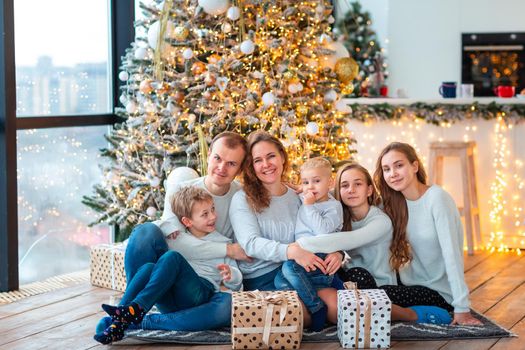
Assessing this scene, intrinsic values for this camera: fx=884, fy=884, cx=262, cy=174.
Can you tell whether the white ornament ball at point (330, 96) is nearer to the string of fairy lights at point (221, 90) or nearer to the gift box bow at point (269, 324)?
the string of fairy lights at point (221, 90)

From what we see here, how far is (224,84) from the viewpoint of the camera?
466 cm

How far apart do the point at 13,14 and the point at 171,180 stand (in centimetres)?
125

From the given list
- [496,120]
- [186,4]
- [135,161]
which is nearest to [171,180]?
[135,161]

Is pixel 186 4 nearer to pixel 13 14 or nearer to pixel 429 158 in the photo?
pixel 13 14

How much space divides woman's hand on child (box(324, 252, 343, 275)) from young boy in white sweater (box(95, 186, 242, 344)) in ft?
1.27

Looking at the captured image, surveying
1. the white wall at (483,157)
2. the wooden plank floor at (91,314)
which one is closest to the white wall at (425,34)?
the white wall at (483,157)

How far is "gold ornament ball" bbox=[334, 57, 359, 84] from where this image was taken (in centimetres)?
493

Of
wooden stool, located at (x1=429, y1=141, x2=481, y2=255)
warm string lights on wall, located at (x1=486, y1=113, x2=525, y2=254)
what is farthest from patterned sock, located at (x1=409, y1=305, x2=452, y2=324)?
warm string lights on wall, located at (x1=486, y1=113, x2=525, y2=254)

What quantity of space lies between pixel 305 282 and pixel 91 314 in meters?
1.09

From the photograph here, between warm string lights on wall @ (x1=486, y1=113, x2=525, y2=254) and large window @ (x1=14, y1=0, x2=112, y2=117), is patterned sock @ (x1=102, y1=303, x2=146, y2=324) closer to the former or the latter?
large window @ (x1=14, y1=0, x2=112, y2=117)

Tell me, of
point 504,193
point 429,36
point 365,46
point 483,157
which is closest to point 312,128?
point 483,157

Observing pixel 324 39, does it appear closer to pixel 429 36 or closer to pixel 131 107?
pixel 131 107

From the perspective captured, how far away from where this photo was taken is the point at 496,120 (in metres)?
5.97

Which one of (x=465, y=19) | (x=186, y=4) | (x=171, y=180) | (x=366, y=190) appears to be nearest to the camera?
(x=366, y=190)
